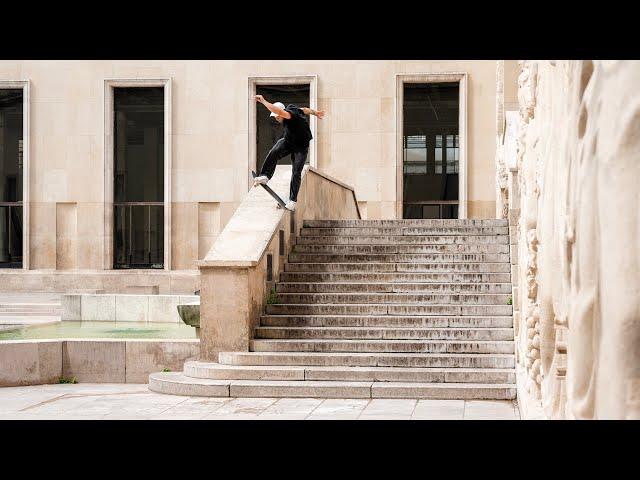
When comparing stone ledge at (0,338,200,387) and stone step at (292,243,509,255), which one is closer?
stone ledge at (0,338,200,387)

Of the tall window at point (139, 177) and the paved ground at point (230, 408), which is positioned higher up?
the tall window at point (139, 177)

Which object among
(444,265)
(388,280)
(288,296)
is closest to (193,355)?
(288,296)

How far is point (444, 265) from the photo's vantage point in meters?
12.8

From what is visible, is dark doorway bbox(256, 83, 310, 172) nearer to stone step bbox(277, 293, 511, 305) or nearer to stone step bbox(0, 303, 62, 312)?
stone step bbox(0, 303, 62, 312)

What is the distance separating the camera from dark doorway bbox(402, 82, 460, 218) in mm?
25234

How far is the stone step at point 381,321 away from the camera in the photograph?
11070 millimetres

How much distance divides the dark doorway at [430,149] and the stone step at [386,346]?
1471cm

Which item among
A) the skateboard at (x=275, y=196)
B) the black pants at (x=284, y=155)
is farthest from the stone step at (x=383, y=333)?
the black pants at (x=284, y=155)

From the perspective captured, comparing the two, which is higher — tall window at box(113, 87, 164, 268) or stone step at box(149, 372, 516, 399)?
tall window at box(113, 87, 164, 268)

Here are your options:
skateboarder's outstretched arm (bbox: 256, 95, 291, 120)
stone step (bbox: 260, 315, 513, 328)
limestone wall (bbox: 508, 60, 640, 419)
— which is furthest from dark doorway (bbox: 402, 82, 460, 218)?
limestone wall (bbox: 508, 60, 640, 419)

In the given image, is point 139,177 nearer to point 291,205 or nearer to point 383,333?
point 291,205

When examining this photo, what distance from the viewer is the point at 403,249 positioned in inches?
528

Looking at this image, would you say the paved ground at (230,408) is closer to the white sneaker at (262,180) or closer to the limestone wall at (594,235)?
the limestone wall at (594,235)

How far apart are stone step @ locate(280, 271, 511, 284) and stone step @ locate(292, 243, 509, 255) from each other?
81 centimetres
